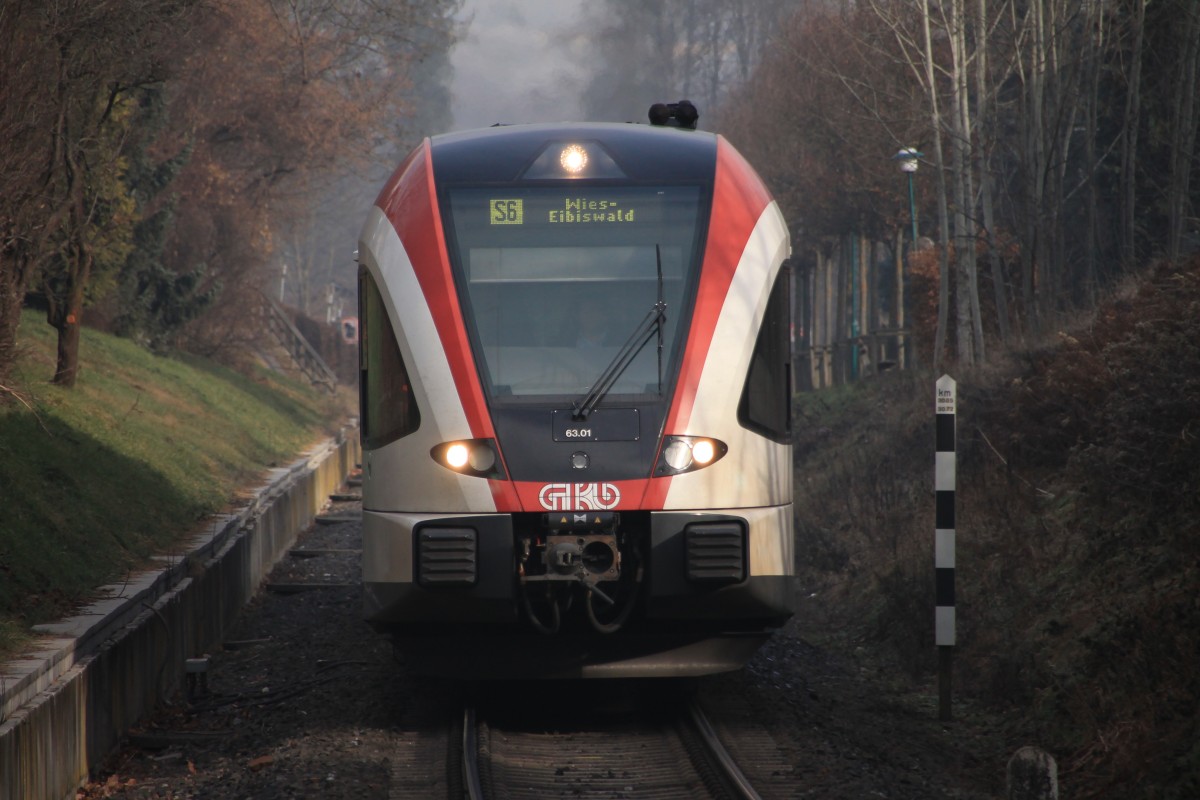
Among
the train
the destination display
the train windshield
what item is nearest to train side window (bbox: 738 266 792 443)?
the train

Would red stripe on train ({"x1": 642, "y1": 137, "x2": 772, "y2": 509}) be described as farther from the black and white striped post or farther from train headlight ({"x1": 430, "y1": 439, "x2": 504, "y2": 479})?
the black and white striped post

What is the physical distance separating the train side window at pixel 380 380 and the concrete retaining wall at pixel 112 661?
74.2 inches

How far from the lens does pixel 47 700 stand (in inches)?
265

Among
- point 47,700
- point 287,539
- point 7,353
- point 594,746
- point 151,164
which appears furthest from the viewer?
point 151,164

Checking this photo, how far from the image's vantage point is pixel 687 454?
7.64m

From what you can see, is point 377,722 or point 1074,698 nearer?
point 1074,698

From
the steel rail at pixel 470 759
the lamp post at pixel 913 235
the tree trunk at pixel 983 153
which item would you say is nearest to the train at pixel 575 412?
the steel rail at pixel 470 759

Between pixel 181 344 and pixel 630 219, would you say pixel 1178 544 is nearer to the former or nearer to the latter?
pixel 630 219

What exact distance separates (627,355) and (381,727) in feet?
8.20

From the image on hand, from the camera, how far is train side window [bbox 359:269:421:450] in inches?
310

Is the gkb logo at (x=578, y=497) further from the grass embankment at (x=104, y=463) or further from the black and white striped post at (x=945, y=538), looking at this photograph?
the grass embankment at (x=104, y=463)

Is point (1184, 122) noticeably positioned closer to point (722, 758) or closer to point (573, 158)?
point (573, 158)

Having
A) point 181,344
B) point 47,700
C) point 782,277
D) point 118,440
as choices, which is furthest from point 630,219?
point 181,344

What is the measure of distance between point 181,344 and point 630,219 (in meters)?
25.5
